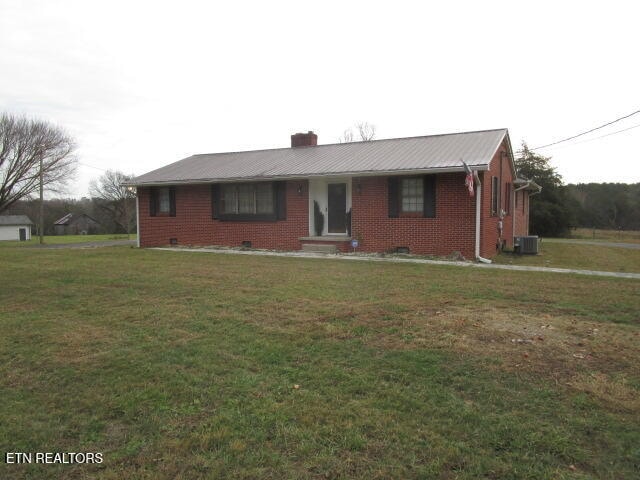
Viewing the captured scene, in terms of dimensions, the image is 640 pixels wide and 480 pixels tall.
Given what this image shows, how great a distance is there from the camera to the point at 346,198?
14125mm

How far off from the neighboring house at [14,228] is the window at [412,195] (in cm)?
6374

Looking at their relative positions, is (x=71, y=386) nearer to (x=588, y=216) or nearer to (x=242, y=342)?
(x=242, y=342)

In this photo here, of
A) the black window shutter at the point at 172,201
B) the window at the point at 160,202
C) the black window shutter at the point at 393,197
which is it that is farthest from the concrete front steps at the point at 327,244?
the window at the point at 160,202

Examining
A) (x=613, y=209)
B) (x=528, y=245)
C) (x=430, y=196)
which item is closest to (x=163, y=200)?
(x=430, y=196)

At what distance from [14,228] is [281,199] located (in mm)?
62504

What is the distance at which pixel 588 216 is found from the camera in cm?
4191

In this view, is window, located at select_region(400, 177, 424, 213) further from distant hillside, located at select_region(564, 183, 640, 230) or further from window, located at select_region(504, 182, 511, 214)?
distant hillside, located at select_region(564, 183, 640, 230)

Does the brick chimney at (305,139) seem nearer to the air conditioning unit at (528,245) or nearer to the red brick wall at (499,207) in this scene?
the red brick wall at (499,207)

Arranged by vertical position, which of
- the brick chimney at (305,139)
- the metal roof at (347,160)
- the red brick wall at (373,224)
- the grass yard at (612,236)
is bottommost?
the grass yard at (612,236)

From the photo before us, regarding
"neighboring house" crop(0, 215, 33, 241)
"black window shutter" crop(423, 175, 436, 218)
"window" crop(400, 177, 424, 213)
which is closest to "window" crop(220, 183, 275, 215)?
"window" crop(400, 177, 424, 213)

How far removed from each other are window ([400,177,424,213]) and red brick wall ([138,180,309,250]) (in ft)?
10.2

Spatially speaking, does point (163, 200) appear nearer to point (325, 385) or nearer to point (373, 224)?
point (373, 224)

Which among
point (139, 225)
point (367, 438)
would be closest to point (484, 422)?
point (367, 438)

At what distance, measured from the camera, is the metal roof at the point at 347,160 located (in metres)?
12.5
